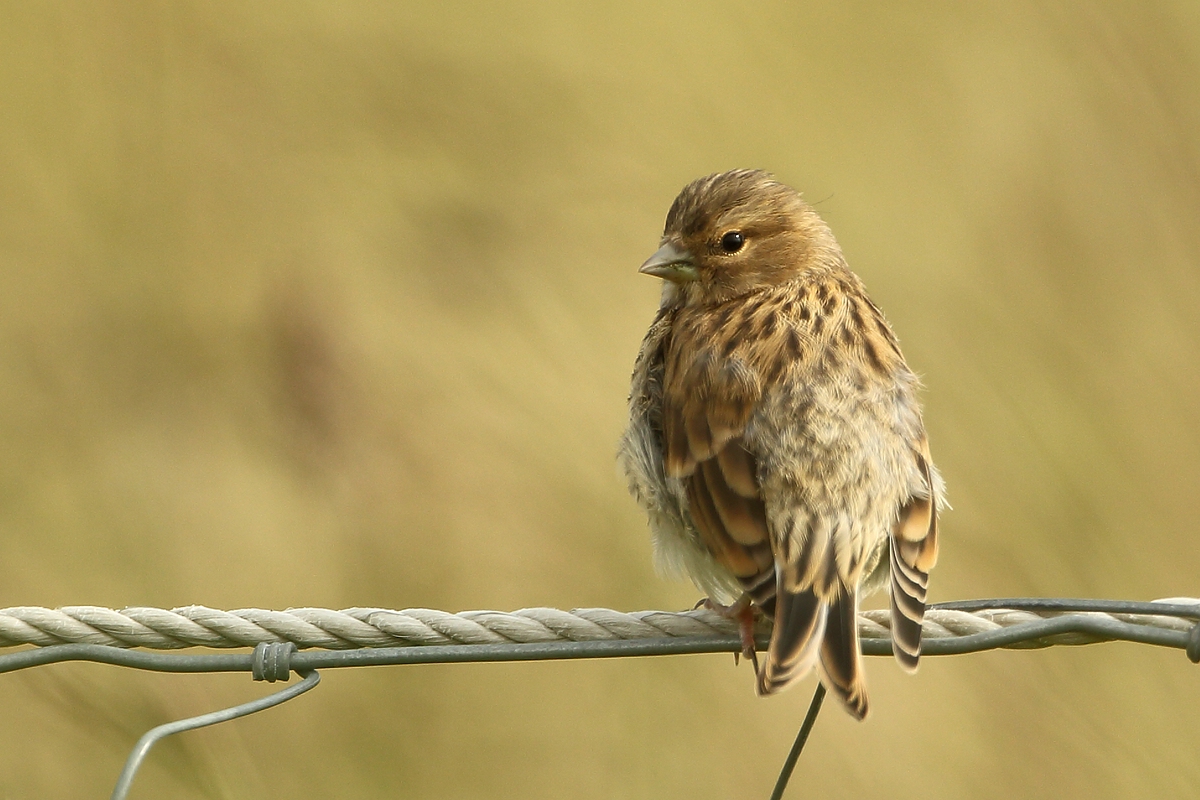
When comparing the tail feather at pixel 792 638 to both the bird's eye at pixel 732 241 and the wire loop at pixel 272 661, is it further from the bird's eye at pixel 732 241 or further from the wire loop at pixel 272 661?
the bird's eye at pixel 732 241

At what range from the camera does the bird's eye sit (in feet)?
12.2

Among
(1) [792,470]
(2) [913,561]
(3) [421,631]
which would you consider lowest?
(2) [913,561]

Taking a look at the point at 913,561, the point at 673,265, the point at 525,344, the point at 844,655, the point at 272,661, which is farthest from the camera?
the point at 525,344

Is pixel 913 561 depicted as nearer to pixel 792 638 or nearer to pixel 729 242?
pixel 792 638

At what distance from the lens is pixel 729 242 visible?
12.2 feet

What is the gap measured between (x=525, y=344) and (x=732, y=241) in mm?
1063

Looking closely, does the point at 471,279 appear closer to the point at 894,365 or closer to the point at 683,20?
the point at 683,20

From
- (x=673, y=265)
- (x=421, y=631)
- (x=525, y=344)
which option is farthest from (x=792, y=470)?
(x=525, y=344)

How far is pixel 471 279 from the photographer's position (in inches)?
182

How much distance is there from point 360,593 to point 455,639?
194 centimetres

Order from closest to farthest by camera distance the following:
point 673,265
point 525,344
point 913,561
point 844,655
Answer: point 844,655, point 913,561, point 673,265, point 525,344

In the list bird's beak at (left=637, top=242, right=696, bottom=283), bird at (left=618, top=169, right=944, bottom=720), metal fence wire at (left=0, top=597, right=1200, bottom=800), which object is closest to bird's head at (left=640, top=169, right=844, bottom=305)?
bird's beak at (left=637, top=242, right=696, bottom=283)

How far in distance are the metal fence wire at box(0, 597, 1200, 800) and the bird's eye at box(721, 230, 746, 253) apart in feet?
5.05

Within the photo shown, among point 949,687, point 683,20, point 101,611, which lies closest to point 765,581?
point 101,611
